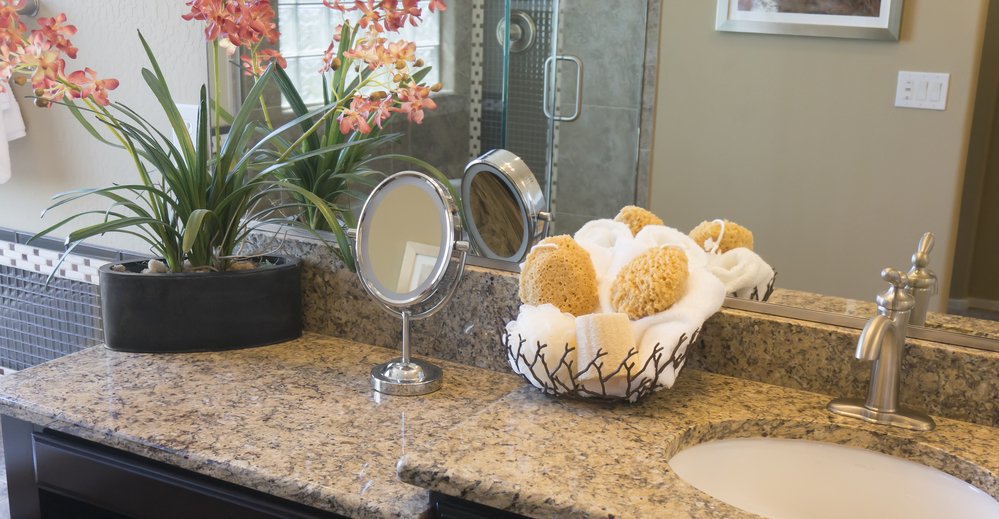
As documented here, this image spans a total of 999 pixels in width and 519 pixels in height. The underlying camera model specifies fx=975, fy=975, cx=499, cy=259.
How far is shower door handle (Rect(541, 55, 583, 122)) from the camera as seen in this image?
141cm

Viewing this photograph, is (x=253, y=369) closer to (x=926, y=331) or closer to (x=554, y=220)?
(x=554, y=220)

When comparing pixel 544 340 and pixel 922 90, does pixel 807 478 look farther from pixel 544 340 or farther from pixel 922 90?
pixel 922 90

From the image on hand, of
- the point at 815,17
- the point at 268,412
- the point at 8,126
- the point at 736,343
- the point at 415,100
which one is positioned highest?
the point at 815,17

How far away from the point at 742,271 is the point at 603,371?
0.96 feet

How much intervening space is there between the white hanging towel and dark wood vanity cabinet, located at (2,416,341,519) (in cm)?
91

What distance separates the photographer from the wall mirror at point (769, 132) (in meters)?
1.22

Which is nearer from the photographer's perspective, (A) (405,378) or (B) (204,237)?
(A) (405,378)

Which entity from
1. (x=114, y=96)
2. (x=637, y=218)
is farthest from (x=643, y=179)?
(x=114, y=96)

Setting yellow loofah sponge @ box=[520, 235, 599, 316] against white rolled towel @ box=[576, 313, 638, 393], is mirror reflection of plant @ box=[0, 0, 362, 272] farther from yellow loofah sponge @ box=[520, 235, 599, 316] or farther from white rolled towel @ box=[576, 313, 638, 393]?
white rolled towel @ box=[576, 313, 638, 393]

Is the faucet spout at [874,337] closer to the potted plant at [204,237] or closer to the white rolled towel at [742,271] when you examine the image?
the white rolled towel at [742,271]

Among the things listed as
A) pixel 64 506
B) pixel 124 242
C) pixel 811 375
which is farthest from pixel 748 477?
pixel 124 242

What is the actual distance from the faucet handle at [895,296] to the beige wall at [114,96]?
1.29 m

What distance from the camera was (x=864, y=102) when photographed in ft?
4.13

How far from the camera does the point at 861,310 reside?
133cm
